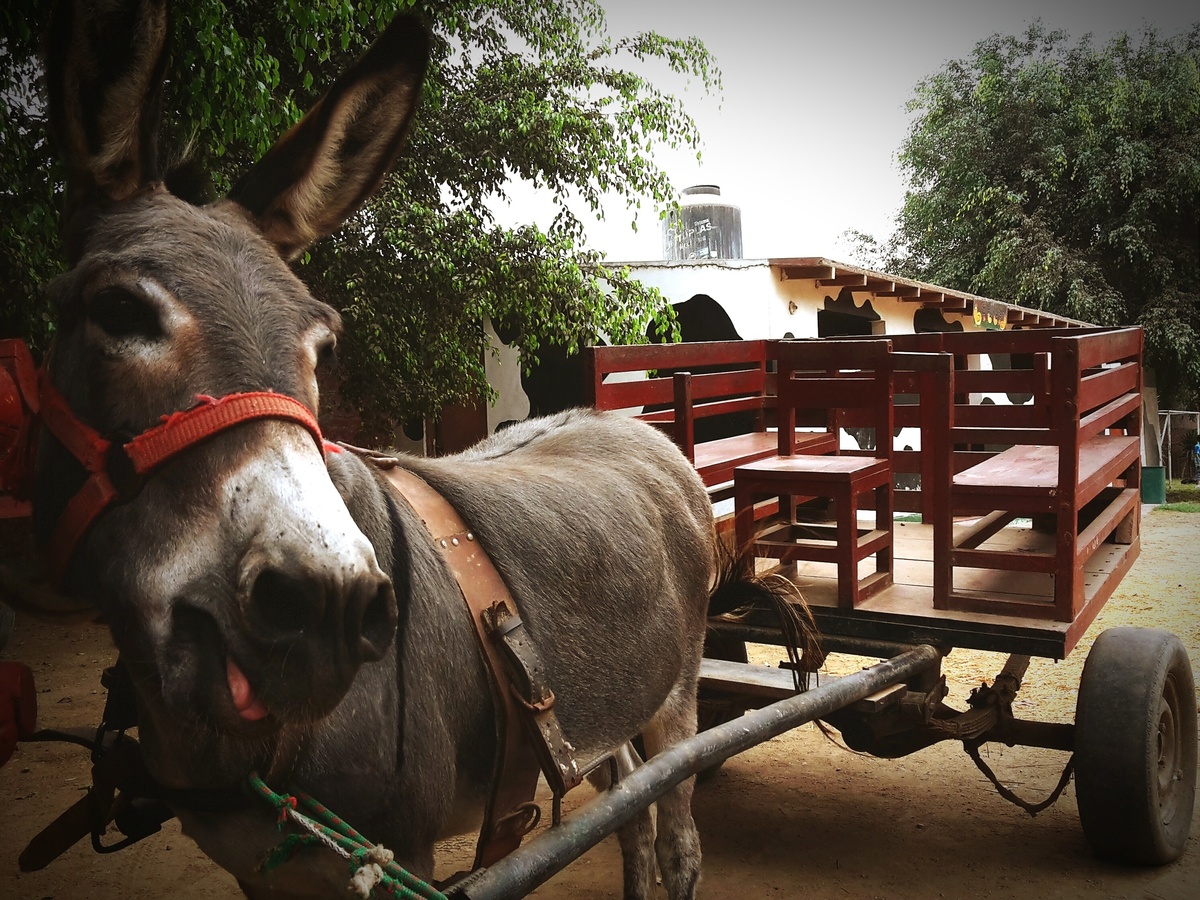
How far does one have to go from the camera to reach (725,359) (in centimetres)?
409

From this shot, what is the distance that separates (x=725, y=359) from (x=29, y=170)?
9.90 feet

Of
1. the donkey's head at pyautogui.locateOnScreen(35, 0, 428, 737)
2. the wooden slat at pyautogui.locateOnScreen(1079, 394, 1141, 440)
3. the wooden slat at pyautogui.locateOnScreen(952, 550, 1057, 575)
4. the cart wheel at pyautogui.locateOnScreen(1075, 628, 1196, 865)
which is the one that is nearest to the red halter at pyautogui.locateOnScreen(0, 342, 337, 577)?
the donkey's head at pyautogui.locateOnScreen(35, 0, 428, 737)

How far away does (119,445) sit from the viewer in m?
1.31

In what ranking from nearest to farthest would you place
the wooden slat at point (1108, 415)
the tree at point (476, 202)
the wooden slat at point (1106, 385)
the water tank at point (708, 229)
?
the wooden slat at point (1106, 385)
the wooden slat at point (1108, 415)
the tree at point (476, 202)
the water tank at point (708, 229)

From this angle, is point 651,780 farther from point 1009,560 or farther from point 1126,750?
point 1126,750

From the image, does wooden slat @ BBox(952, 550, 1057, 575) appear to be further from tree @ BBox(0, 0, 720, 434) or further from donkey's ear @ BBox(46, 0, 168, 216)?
tree @ BBox(0, 0, 720, 434)

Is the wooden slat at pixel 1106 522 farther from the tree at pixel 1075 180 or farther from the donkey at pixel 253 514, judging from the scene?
the tree at pixel 1075 180

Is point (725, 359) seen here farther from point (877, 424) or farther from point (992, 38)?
point (992, 38)

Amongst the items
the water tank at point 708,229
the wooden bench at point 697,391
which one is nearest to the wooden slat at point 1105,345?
the wooden bench at point 697,391

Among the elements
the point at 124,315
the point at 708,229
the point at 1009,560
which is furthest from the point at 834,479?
the point at 708,229

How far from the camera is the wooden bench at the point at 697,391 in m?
3.42

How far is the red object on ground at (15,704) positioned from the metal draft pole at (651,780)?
2.76 ft

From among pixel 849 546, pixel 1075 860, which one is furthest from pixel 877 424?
pixel 1075 860

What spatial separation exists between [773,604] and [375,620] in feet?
6.43
